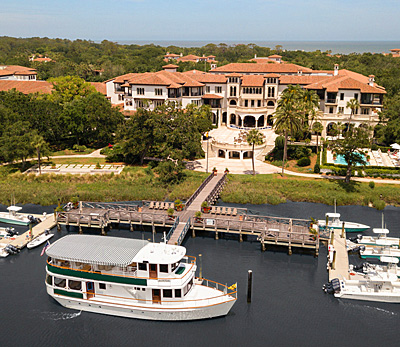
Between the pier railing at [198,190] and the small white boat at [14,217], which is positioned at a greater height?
the pier railing at [198,190]

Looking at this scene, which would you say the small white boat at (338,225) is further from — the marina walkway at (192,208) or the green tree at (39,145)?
the green tree at (39,145)

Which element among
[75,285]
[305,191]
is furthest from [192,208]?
[75,285]

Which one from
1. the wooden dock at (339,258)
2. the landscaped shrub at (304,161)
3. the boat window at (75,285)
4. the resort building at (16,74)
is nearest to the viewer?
the boat window at (75,285)

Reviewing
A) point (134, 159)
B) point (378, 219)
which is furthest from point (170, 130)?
point (378, 219)

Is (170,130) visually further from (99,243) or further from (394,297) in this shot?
(394,297)

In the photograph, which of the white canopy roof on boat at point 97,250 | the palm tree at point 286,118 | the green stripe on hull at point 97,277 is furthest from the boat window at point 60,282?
the palm tree at point 286,118

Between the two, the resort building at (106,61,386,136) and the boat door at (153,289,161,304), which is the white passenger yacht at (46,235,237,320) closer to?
the boat door at (153,289,161,304)

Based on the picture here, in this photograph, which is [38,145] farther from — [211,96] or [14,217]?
[211,96]

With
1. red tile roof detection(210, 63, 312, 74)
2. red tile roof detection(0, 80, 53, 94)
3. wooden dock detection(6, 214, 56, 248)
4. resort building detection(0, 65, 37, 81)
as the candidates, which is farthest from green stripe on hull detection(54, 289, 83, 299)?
resort building detection(0, 65, 37, 81)
